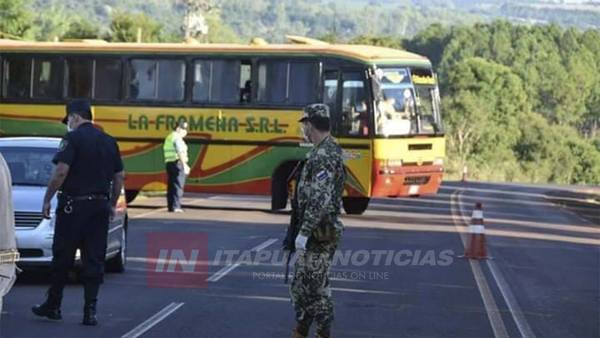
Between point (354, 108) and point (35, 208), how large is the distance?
13.6 meters

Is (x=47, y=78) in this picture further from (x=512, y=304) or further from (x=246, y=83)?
(x=512, y=304)

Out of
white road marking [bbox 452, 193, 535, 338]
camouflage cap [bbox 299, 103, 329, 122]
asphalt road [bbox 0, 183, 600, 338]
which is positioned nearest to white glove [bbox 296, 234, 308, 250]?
camouflage cap [bbox 299, 103, 329, 122]

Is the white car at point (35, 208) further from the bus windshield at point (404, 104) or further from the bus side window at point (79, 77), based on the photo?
the bus side window at point (79, 77)

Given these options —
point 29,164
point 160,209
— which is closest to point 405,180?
point 160,209

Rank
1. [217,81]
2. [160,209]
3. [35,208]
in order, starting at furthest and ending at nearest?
[217,81], [160,209], [35,208]

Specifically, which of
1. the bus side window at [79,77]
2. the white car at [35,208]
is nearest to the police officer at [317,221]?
the white car at [35,208]

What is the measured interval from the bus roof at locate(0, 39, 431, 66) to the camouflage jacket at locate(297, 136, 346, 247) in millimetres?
17778

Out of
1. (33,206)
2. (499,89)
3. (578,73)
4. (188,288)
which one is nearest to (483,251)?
(188,288)

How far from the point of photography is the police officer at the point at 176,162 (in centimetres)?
2788

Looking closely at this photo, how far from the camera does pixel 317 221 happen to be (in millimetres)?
10148

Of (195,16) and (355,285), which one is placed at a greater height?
(195,16)

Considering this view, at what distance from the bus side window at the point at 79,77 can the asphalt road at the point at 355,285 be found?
12.0 feet

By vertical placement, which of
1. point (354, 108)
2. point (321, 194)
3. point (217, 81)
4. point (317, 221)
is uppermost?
point (321, 194)

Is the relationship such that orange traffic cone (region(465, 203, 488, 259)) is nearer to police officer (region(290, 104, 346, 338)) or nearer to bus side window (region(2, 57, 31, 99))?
police officer (region(290, 104, 346, 338))
